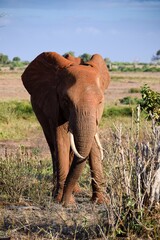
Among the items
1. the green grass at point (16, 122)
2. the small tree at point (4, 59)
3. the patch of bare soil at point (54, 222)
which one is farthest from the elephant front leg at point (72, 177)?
the small tree at point (4, 59)

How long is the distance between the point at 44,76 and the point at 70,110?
135 centimetres

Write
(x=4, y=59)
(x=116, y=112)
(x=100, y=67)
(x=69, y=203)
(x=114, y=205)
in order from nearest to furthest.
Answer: (x=114, y=205), (x=69, y=203), (x=100, y=67), (x=116, y=112), (x=4, y=59)

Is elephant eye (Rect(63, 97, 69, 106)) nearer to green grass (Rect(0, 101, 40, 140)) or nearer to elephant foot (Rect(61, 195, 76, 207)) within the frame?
elephant foot (Rect(61, 195, 76, 207))

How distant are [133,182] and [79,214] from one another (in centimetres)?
86

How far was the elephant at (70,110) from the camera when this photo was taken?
8133 mm

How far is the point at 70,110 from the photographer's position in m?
8.41

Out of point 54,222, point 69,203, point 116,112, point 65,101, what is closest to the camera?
point 54,222

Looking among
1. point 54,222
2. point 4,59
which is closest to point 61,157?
point 54,222

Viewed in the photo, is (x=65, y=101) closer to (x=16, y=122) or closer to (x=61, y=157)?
(x=61, y=157)

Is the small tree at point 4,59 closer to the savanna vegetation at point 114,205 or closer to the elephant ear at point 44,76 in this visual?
the elephant ear at point 44,76

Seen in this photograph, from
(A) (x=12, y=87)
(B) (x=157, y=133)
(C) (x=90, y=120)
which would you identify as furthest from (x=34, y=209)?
(A) (x=12, y=87)

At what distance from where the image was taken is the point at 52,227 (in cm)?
699

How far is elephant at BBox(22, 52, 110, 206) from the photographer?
8133mm

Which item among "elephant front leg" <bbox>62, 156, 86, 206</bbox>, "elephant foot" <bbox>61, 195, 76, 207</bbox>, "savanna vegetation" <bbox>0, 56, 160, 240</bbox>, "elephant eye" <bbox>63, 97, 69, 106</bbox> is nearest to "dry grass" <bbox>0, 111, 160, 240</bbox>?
"savanna vegetation" <bbox>0, 56, 160, 240</bbox>
